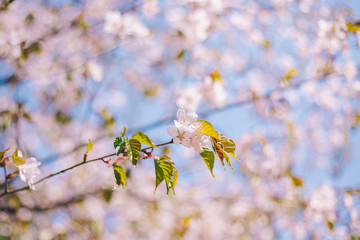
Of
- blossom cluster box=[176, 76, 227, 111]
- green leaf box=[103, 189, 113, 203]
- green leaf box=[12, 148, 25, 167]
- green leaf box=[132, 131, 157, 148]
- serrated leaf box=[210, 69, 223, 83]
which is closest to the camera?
green leaf box=[132, 131, 157, 148]

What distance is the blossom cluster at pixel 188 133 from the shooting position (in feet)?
3.24

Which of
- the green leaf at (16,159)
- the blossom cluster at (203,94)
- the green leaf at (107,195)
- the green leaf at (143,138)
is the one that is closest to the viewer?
the green leaf at (143,138)

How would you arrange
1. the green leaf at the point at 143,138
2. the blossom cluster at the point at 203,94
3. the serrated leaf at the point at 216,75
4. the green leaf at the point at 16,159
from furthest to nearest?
the blossom cluster at the point at 203,94 < the serrated leaf at the point at 216,75 < the green leaf at the point at 16,159 < the green leaf at the point at 143,138

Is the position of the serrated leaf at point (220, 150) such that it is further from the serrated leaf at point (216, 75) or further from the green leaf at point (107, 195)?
the serrated leaf at point (216, 75)

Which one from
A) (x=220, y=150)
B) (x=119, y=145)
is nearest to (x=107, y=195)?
(x=119, y=145)

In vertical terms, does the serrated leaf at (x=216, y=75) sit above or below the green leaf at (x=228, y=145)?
below

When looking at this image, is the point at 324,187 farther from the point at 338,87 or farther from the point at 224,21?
the point at 224,21

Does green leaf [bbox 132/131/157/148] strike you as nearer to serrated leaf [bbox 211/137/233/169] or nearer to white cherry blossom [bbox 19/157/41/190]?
serrated leaf [bbox 211/137/233/169]

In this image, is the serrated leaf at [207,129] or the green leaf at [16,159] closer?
the serrated leaf at [207,129]

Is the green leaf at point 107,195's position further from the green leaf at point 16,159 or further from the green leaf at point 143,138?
the green leaf at point 143,138

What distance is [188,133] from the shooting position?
3.26ft

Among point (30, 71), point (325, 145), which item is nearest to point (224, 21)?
point (30, 71)

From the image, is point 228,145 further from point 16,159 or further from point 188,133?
point 16,159

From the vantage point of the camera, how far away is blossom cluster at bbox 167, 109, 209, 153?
987mm
